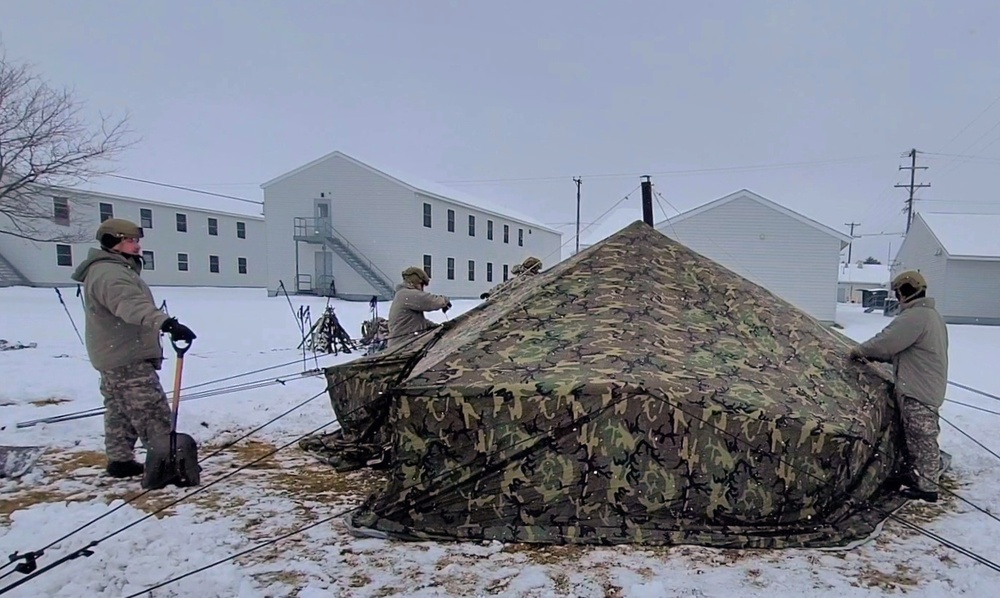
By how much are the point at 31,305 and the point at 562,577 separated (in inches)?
798

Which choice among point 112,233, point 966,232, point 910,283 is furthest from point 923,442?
point 966,232

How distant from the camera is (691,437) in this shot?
3.35 meters

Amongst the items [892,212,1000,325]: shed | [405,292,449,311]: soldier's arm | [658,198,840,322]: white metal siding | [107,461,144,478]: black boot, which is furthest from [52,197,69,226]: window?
[892,212,1000,325]: shed

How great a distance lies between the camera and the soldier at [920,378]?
393 cm

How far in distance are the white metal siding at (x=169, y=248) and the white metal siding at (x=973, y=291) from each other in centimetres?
3089

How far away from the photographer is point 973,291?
20.4 m

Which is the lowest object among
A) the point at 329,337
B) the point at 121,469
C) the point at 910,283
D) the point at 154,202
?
the point at 121,469

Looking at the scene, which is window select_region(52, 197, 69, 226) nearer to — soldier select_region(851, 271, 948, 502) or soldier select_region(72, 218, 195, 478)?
soldier select_region(72, 218, 195, 478)

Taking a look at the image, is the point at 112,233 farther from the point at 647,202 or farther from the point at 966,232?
the point at 966,232

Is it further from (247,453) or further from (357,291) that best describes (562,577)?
(357,291)

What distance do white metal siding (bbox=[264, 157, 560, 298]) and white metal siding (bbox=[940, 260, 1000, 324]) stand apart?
18413 mm

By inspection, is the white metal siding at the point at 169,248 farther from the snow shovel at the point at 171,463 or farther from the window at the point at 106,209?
the snow shovel at the point at 171,463

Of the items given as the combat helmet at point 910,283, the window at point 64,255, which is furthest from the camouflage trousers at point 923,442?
the window at point 64,255

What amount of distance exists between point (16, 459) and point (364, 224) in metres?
19.6
